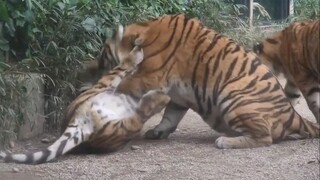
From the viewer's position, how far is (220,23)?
10062mm

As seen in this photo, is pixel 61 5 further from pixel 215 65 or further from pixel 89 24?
pixel 215 65

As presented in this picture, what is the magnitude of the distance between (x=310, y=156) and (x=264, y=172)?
60 cm

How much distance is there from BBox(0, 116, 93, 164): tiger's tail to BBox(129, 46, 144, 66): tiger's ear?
677mm

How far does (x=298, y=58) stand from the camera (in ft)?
21.5

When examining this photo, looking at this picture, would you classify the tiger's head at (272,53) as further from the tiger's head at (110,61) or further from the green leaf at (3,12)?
the green leaf at (3,12)

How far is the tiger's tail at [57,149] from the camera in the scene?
5.25 meters

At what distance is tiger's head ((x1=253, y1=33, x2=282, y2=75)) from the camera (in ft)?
22.5

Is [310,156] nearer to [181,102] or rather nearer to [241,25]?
[181,102]

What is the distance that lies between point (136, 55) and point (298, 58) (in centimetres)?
148

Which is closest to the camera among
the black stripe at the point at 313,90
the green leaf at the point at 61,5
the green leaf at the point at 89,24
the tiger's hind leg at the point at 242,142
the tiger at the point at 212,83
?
the tiger's hind leg at the point at 242,142

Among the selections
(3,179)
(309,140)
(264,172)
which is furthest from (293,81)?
(3,179)

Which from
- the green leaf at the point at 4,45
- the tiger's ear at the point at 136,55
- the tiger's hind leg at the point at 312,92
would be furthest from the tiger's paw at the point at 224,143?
the green leaf at the point at 4,45

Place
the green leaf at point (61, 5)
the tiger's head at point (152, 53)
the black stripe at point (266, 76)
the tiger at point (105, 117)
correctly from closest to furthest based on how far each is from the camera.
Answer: the tiger at point (105, 117) < the tiger's head at point (152, 53) < the black stripe at point (266, 76) < the green leaf at point (61, 5)

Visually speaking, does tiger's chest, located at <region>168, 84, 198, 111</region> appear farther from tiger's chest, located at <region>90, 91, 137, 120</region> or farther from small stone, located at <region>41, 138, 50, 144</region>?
small stone, located at <region>41, 138, 50, 144</region>
